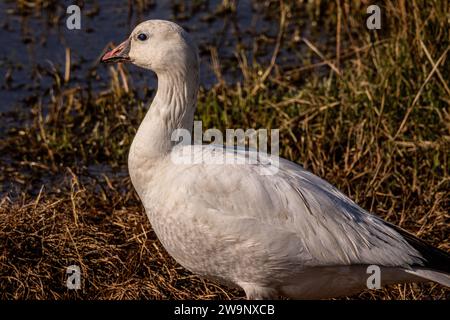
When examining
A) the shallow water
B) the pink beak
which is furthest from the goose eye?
the shallow water

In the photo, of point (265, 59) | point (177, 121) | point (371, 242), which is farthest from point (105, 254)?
point (265, 59)

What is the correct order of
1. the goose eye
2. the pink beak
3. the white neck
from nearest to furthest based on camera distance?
the white neck, the goose eye, the pink beak

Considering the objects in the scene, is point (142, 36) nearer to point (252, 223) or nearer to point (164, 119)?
point (164, 119)

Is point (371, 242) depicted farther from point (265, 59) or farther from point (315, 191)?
point (265, 59)

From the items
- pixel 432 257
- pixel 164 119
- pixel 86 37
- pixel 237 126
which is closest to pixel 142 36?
pixel 164 119

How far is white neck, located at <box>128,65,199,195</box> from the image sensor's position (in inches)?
189

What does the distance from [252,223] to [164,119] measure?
67 cm

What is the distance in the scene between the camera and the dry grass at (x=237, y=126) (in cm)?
546

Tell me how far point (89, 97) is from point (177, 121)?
2830mm

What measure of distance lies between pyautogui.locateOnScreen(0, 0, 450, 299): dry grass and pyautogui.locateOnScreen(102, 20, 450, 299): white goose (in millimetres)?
702

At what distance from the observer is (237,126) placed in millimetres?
6910

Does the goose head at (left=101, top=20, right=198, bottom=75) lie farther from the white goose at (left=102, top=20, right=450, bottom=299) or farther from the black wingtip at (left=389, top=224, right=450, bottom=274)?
the black wingtip at (left=389, top=224, right=450, bottom=274)

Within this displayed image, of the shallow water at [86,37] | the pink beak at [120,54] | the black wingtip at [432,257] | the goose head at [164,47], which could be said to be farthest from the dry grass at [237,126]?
the goose head at [164,47]

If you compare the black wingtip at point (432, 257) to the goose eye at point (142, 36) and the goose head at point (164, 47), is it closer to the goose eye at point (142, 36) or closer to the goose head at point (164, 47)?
the goose head at point (164, 47)
